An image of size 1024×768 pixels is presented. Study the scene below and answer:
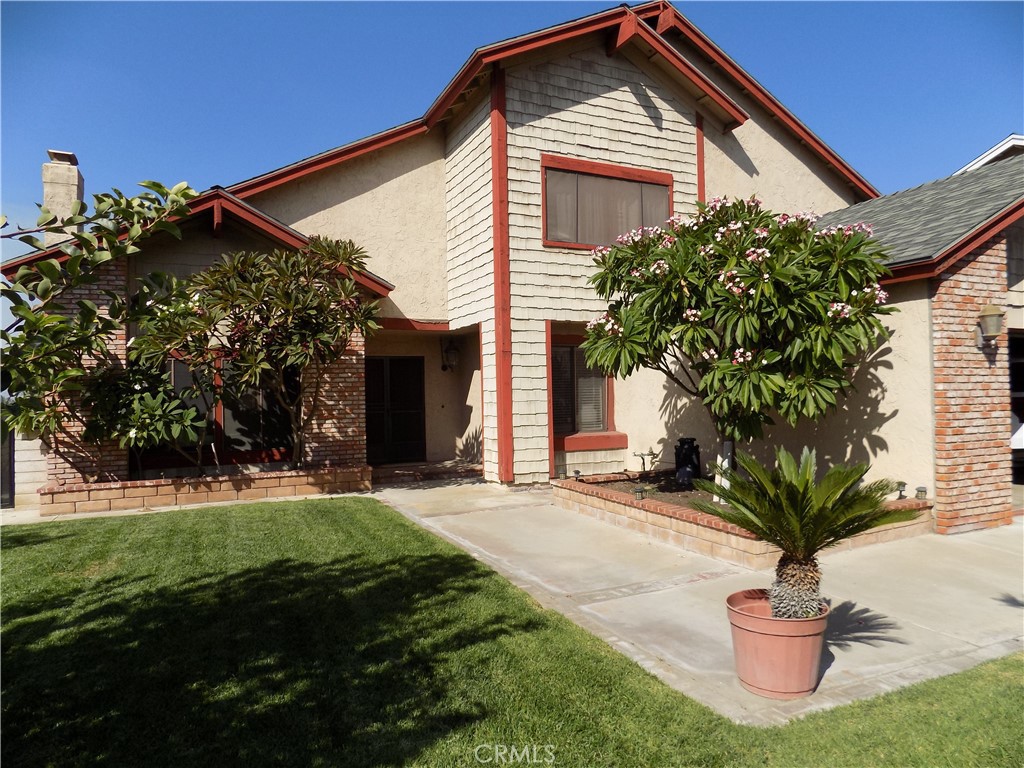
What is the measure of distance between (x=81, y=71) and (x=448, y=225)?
26.5 feet

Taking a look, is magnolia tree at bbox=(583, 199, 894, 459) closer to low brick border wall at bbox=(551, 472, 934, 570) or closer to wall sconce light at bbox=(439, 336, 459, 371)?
low brick border wall at bbox=(551, 472, 934, 570)

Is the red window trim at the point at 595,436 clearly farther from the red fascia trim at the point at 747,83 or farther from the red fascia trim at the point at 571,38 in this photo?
the red fascia trim at the point at 747,83

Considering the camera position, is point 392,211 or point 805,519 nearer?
point 805,519

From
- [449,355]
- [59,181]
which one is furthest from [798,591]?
[59,181]

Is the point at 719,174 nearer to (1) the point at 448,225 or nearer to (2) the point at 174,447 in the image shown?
(1) the point at 448,225

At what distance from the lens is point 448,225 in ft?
45.9

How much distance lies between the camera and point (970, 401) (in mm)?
8422

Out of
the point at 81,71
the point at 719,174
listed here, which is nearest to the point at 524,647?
the point at 81,71

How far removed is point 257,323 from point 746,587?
26.9ft

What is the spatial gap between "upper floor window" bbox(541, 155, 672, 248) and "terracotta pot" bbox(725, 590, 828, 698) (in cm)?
935

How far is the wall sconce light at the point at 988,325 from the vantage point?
8289mm

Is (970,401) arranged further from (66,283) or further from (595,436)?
(66,283)

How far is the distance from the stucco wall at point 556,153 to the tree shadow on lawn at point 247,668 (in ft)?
19.0

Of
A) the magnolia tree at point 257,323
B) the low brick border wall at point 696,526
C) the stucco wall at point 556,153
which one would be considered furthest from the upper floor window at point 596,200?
the low brick border wall at point 696,526
